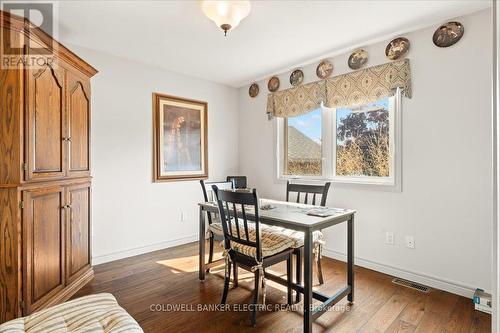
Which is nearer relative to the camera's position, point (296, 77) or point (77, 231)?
point (77, 231)

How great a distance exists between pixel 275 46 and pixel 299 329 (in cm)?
267

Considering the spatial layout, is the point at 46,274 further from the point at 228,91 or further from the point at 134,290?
the point at 228,91

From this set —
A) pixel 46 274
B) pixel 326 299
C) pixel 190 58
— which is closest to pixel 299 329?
pixel 326 299

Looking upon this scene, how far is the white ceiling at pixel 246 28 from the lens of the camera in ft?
7.14

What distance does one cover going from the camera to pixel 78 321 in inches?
48.1

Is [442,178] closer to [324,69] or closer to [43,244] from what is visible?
[324,69]

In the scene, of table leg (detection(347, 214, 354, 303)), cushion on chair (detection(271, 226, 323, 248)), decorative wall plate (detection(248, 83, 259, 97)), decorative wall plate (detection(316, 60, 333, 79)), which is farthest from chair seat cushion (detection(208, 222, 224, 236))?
decorative wall plate (detection(248, 83, 259, 97))

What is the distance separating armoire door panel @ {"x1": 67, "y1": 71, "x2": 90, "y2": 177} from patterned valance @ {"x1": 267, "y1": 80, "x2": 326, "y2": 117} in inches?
90.7

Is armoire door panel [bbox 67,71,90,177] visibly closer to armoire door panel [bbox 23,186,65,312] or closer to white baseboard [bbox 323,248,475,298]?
armoire door panel [bbox 23,186,65,312]

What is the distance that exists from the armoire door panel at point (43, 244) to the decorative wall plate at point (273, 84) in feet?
9.33

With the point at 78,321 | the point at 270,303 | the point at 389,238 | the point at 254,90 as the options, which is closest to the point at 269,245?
the point at 270,303

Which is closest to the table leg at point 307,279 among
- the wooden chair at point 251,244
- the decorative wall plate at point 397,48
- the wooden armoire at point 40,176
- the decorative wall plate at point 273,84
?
the wooden chair at point 251,244

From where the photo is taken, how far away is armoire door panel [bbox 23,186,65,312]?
1.88 meters

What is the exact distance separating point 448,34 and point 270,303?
2.80m
